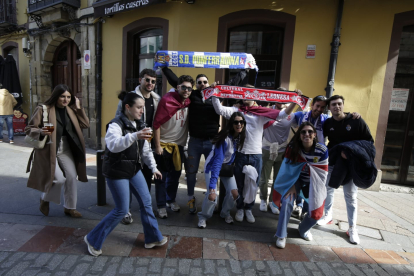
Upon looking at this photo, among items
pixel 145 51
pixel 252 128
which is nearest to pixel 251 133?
pixel 252 128

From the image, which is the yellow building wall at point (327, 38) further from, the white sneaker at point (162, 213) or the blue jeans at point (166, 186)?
the white sneaker at point (162, 213)

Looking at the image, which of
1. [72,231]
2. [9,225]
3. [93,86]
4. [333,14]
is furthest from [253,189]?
[93,86]

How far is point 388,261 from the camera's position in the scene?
2.83 meters

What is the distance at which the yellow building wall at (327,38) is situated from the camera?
5.04 m

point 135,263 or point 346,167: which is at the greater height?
point 346,167

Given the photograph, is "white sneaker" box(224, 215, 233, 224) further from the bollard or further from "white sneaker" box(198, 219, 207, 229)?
the bollard

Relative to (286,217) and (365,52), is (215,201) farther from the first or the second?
(365,52)

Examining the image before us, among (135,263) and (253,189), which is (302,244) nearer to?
(253,189)

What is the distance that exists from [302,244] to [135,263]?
1980mm

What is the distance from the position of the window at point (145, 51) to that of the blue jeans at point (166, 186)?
139 inches

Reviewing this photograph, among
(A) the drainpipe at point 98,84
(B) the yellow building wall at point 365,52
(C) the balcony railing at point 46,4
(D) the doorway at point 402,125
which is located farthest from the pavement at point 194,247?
(C) the balcony railing at point 46,4

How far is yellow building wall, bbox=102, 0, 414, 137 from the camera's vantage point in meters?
5.04

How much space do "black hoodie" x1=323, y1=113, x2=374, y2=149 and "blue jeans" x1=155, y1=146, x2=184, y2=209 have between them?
2.09m

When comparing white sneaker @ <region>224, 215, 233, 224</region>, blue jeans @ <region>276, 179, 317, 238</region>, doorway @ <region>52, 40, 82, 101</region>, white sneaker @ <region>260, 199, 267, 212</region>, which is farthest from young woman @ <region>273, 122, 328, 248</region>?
doorway @ <region>52, 40, 82, 101</region>
